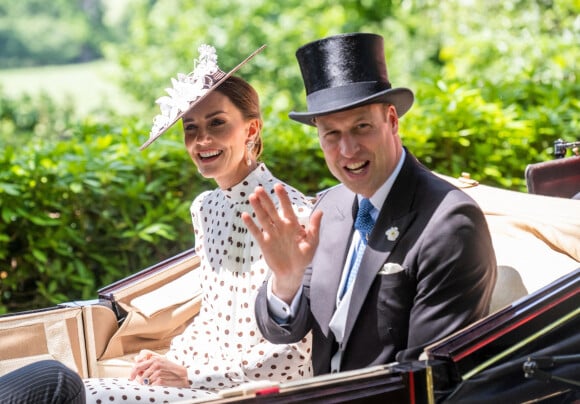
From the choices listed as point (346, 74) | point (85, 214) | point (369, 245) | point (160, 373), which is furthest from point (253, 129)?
point (85, 214)

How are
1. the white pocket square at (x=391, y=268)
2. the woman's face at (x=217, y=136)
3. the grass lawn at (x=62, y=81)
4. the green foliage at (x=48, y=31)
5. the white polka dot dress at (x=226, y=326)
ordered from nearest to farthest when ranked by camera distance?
the white pocket square at (x=391, y=268) < the white polka dot dress at (x=226, y=326) < the woman's face at (x=217, y=136) < the grass lawn at (x=62, y=81) < the green foliage at (x=48, y=31)

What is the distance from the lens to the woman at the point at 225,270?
2832 millimetres

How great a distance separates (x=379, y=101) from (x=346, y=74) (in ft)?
0.41

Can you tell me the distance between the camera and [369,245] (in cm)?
254

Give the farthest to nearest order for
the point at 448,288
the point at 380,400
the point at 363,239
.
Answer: the point at 363,239, the point at 448,288, the point at 380,400

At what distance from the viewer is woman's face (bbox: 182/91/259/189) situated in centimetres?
299

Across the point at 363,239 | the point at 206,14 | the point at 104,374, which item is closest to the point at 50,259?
the point at 104,374

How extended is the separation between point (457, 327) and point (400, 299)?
17 cm

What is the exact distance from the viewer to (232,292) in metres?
2.96

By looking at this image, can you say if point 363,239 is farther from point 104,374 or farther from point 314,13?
point 314,13

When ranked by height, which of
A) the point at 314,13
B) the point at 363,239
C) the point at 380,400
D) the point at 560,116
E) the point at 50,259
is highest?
the point at 314,13

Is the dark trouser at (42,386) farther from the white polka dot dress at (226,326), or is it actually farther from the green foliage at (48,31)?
the green foliage at (48,31)

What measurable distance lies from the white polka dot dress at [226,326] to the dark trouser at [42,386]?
354 mm

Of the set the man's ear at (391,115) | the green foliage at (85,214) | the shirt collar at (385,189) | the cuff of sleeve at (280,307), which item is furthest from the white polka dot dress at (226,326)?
the green foliage at (85,214)
